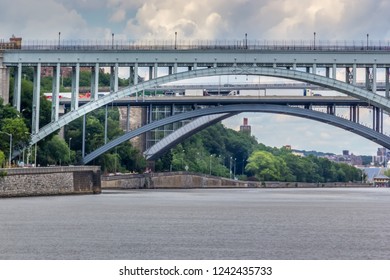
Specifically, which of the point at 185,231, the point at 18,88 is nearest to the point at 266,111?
the point at 18,88

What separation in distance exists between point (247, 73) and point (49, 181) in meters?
19.5

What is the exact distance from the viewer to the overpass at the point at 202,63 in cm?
10856

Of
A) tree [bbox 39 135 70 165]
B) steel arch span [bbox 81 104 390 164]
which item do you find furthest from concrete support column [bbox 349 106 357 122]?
tree [bbox 39 135 70 165]

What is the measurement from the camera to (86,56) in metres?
112

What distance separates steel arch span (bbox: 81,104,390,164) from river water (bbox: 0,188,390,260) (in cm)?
3041

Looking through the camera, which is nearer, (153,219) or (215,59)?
(153,219)

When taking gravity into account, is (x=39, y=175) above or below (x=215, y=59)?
below

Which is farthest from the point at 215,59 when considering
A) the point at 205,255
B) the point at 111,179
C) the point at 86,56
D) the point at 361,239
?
the point at 205,255

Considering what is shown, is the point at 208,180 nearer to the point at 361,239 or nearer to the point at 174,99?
the point at 174,99

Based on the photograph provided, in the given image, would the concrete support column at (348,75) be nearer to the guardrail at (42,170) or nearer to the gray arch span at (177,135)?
the guardrail at (42,170)

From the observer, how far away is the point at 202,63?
11019 cm

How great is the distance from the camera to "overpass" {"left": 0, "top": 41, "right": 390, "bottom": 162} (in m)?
109
